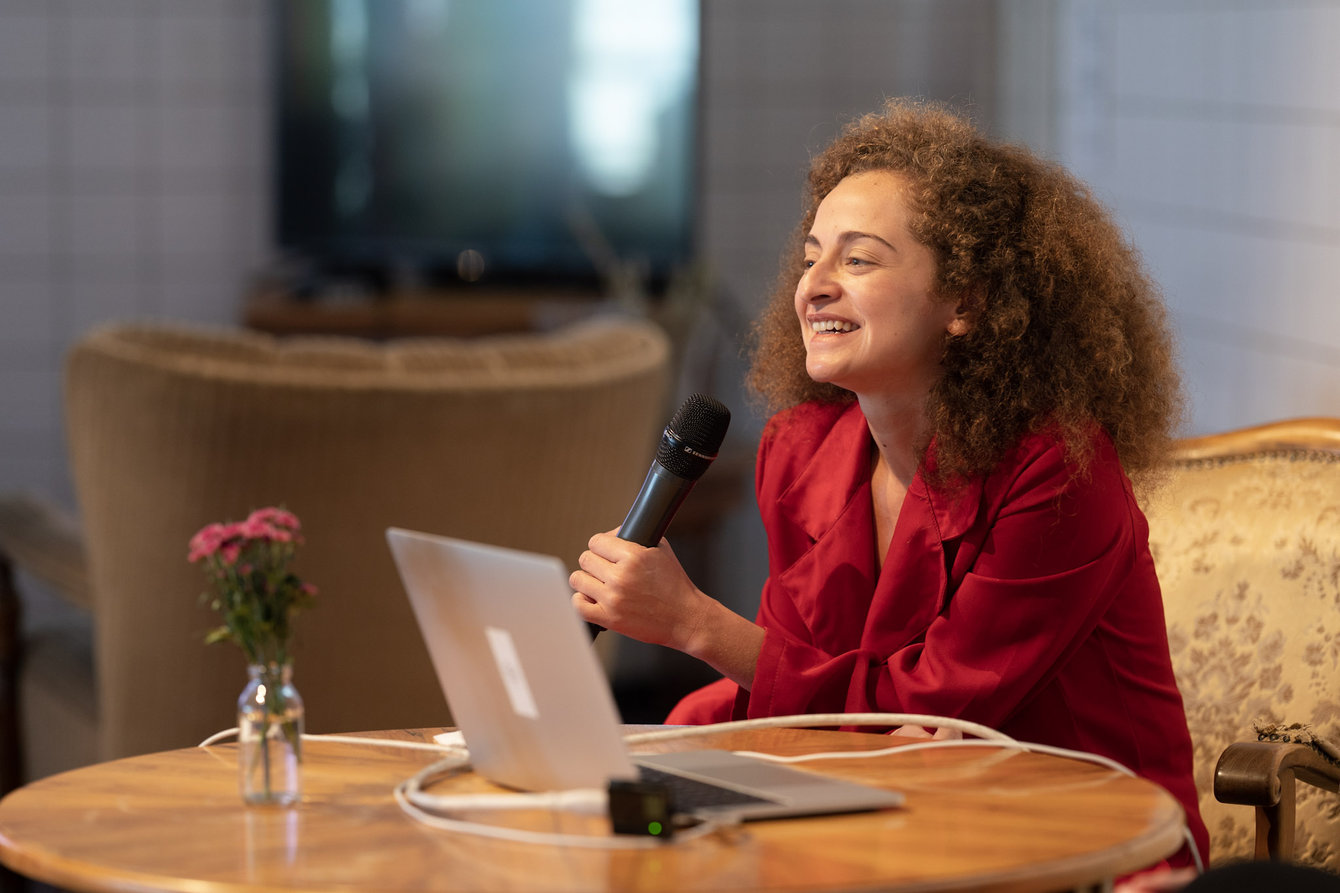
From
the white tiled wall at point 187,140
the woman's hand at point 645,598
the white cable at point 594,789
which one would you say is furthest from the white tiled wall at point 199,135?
the white cable at point 594,789

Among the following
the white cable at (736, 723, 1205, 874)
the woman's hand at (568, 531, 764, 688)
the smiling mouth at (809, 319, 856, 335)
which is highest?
the smiling mouth at (809, 319, 856, 335)

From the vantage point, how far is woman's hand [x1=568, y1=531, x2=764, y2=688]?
1.37 meters

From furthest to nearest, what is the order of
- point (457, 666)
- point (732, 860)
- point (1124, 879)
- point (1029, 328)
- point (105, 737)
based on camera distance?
point (105, 737) → point (1029, 328) → point (1124, 879) → point (457, 666) → point (732, 860)

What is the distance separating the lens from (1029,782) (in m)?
1.18

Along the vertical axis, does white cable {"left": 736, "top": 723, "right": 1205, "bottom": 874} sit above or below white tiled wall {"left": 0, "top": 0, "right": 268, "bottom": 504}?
below

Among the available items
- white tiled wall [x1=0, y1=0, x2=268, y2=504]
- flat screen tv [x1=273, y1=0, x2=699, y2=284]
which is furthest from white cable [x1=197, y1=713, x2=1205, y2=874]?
white tiled wall [x1=0, y1=0, x2=268, y2=504]

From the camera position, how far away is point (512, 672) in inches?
42.5

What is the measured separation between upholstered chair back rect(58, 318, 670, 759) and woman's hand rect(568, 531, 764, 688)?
92 cm

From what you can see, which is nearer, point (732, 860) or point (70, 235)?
point (732, 860)

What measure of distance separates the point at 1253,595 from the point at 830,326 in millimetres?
612

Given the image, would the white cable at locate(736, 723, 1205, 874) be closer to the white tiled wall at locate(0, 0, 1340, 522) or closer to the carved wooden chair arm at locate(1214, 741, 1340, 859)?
the carved wooden chair arm at locate(1214, 741, 1340, 859)

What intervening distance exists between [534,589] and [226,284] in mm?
3893

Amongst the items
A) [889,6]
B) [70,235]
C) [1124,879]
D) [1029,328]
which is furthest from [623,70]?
[1124,879]

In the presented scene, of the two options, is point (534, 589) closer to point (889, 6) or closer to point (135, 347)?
point (135, 347)
